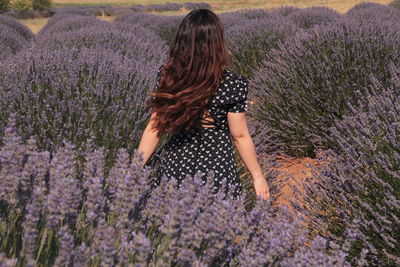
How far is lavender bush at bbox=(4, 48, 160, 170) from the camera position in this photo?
9.71ft

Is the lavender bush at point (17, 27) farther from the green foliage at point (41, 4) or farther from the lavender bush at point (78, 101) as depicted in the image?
the green foliage at point (41, 4)

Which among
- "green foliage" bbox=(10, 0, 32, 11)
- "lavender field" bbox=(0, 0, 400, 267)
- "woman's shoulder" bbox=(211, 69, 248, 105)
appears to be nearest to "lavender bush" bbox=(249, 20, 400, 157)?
"lavender field" bbox=(0, 0, 400, 267)

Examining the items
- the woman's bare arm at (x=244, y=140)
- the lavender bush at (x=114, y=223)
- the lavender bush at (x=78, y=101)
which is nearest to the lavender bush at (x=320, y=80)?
the lavender bush at (x=78, y=101)

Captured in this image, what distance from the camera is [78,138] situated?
2.99 meters

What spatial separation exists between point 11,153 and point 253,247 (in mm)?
873

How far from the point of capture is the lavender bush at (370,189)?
245cm

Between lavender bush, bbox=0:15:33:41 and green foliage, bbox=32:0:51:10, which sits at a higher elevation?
lavender bush, bbox=0:15:33:41

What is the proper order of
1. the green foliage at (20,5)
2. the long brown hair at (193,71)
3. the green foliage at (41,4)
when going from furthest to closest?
1. the green foliage at (41,4)
2. the green foliage at (20,5)
3. the long brown hair at (193,71)

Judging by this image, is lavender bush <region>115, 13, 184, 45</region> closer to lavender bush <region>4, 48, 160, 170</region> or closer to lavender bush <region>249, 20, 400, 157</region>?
lavender bush <region>249, 20, 400, 157</region>

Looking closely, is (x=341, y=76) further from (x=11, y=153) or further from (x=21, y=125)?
(x=11, y=153)

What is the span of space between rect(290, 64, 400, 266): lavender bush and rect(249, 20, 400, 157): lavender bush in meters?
1.70

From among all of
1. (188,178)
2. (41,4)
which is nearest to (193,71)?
(188,178)

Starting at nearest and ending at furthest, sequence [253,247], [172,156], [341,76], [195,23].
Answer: [253,247]
[195,23]
[172,156]
[341,76]

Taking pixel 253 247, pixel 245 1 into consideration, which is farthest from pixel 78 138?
pixel 245 1
